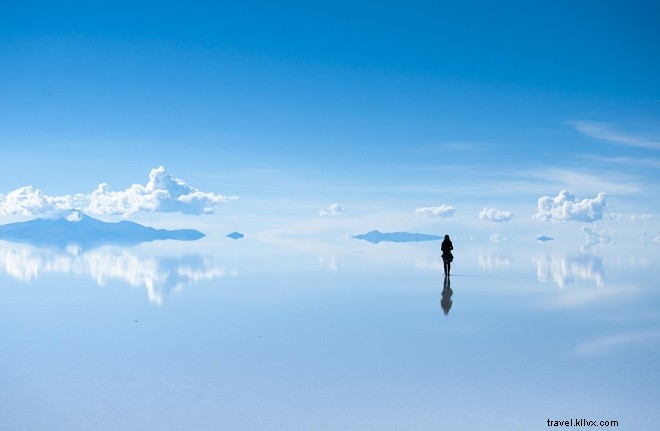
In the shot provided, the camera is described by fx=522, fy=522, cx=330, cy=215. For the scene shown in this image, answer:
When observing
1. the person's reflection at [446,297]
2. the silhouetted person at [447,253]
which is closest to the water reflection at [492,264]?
the silhouetted person at [447,253]

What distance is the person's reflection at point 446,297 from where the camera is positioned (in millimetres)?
Answer: 20500

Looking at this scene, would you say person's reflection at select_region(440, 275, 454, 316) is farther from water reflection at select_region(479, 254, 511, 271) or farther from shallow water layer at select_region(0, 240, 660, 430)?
water reflection at select_region(479, 254, 511, 271)

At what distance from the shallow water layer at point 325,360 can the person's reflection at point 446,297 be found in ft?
0.93

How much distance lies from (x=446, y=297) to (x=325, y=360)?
1248cm

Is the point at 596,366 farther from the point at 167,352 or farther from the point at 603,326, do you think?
the point at 167,352

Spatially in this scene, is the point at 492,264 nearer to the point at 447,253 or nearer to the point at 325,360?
the point at 447,253

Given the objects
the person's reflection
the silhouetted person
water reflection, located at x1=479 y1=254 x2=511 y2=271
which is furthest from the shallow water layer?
water reflection, located at x1=479 y1=254 x2=511 y2=271

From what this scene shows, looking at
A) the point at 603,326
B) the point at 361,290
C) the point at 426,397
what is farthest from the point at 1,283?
the point at 603,326

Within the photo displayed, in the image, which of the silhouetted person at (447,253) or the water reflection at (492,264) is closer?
the silhouetted person at (447,253)

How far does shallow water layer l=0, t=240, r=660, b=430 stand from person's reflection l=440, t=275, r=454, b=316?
283 millimetres

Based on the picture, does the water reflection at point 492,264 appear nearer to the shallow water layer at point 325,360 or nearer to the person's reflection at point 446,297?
the person's reflection at point 446,297

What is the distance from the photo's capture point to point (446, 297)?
78.0 ft

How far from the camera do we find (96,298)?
23328mm

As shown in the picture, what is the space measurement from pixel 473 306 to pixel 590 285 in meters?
12.2
